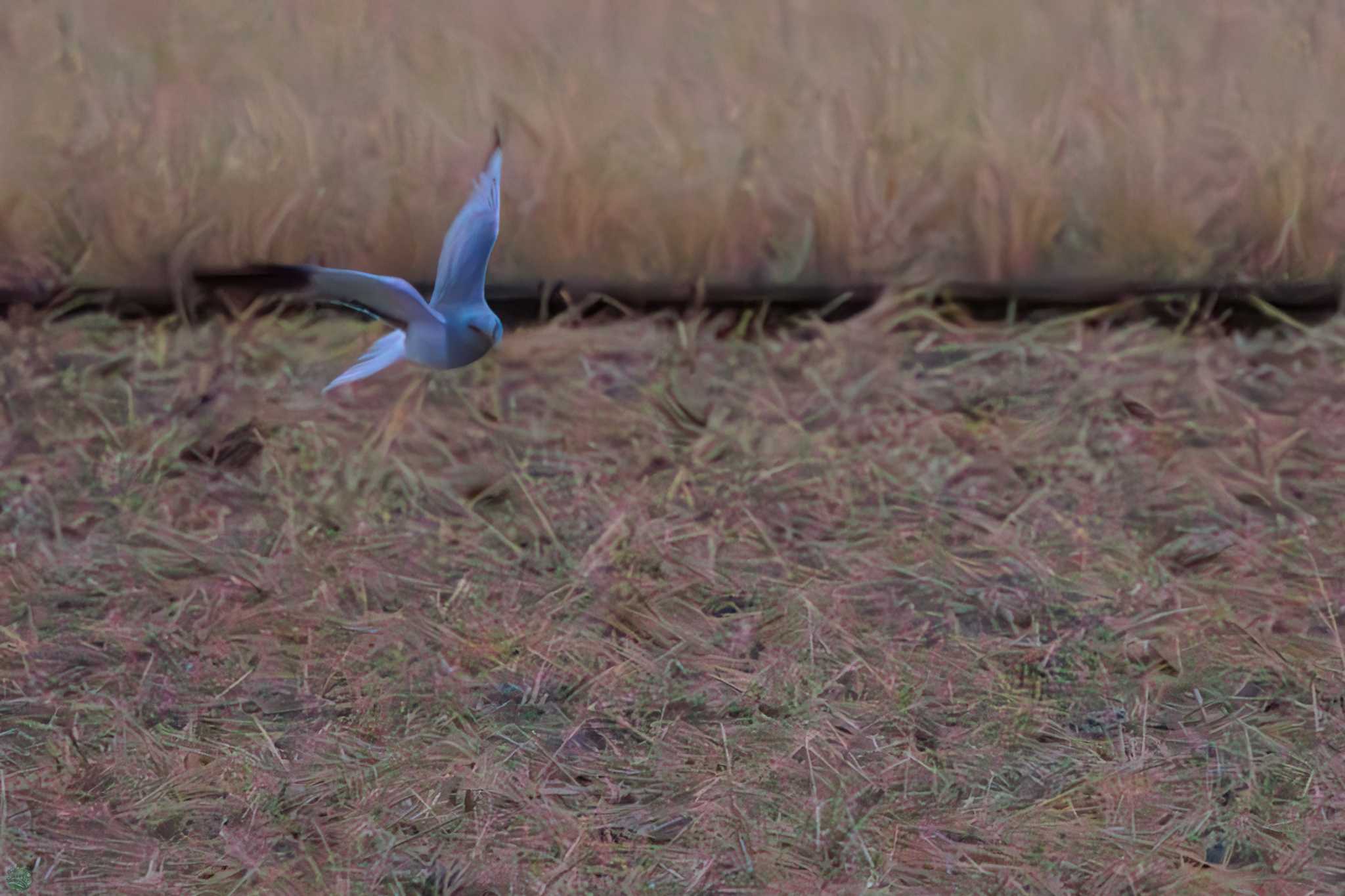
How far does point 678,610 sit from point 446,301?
690 mm

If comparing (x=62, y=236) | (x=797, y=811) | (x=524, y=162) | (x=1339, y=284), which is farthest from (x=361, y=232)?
(x=1339, y=284)

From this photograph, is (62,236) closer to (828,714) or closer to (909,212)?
(909,212)

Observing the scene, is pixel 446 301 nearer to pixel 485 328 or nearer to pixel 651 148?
pixel 485 328

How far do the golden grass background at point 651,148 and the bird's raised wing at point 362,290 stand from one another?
4.37ft

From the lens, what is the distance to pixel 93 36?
2342mm

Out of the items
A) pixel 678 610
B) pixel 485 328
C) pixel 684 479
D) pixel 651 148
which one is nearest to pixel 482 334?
pixel 485 328

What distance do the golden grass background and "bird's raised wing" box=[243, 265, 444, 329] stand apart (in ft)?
4.37

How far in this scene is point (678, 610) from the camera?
5.26 feet

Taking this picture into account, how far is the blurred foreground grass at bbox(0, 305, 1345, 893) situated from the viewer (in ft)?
4.03

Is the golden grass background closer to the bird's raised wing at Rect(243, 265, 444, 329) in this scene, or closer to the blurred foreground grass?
the blurred foreground grass

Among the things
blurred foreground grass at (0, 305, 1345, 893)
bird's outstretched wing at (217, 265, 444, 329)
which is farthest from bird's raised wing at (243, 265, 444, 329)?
blurred foreground grass at (0, 305, 1345, 893)

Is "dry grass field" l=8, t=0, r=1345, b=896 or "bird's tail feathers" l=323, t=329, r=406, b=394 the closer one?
"bird's tail feathers" l=323, t=329, r=406, b=394

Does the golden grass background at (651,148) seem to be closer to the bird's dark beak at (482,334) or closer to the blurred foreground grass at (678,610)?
the blurred foreground grass at (678,610)

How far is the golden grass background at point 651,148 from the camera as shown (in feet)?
7.43
